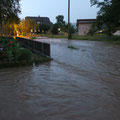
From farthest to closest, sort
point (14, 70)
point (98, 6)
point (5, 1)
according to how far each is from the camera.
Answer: point (98, 6) → point (5, 1) → point (14, 70)

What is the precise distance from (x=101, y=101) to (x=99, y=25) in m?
30.3

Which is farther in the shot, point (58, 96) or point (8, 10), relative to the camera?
point (8, 10)

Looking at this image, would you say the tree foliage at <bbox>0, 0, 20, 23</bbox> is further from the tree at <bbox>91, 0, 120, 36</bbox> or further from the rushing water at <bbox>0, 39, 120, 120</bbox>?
the tree at <bbox>91, 0, 120, 36</bbox>

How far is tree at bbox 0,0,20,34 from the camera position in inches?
452

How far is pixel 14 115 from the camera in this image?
3.19 m

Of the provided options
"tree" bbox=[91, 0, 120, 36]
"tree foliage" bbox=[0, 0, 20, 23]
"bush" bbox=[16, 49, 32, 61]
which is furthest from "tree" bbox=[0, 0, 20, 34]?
"tree" bbox=[91, 0, 120, 36]

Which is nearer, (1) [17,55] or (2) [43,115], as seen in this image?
(2) [43,115]

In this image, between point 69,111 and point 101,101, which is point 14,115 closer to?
point 69,111

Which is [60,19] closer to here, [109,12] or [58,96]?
[109,12]

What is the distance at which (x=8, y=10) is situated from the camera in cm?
1251

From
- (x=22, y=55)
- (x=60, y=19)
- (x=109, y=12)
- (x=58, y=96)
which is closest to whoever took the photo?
(x=58, y=96)

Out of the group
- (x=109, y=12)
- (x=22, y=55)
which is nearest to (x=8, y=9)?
(x=22, y=55)

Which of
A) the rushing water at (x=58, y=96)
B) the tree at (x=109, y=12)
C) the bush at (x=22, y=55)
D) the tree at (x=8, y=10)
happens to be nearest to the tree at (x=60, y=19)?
the tree at (x=109, y=12)

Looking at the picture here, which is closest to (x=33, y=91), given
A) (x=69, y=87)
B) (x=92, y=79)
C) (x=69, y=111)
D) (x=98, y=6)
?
(x=69, y=87)
